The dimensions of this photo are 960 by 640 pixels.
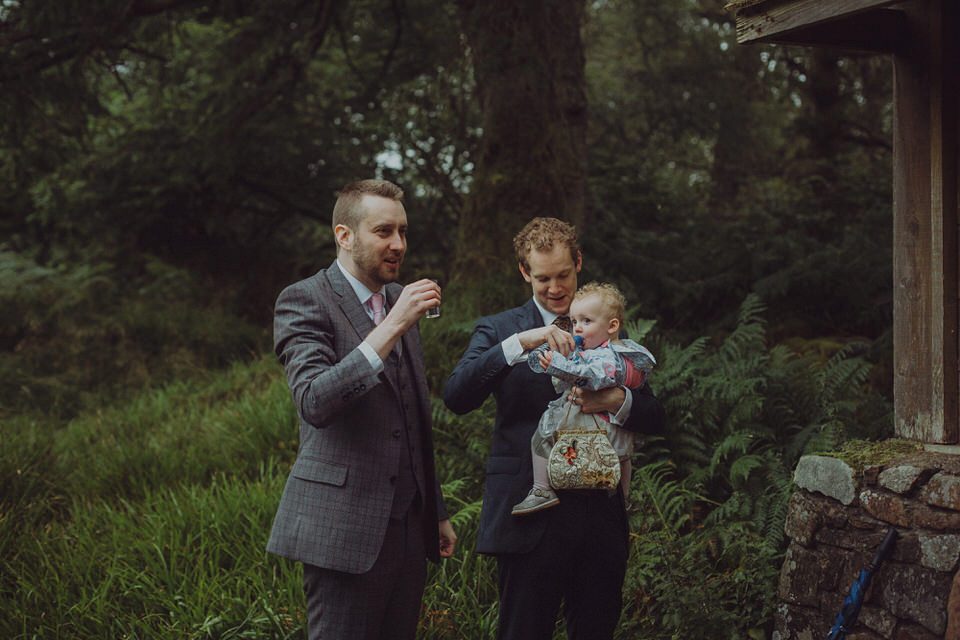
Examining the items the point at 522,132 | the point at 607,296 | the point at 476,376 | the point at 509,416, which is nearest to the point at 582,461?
the point at 509,416

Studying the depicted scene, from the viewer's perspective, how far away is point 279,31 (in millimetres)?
9133

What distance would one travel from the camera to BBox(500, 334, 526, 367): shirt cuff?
300 cm

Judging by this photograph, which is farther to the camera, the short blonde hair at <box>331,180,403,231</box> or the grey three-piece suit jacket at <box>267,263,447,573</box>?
the short blonde hair at <box>331,180,403,231</box>

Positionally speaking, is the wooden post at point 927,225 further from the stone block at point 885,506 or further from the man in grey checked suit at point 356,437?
the man in grey checked suit at point 356,437

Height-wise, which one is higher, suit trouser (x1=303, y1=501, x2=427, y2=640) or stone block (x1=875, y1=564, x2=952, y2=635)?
suit trouser (x1=303, y1=501, x2=427, y2=640)

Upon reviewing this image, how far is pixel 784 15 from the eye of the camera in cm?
358

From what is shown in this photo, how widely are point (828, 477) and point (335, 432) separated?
2.38 metres

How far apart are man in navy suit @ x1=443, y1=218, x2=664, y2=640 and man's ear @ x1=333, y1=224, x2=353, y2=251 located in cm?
63

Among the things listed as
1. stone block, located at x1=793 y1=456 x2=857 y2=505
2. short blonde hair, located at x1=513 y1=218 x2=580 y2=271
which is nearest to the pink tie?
short blonde hair, located at x1=513 y1=218 x2=580 y2=271

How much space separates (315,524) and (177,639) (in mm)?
1867

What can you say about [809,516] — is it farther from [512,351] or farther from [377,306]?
[377,306]

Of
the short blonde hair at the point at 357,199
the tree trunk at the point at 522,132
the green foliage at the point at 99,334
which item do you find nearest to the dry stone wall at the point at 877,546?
the short blonde hair at the point at 357,199

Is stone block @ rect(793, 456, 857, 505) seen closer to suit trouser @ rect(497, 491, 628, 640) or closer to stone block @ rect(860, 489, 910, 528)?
stone block @ rect(860, 489, 910, 528)

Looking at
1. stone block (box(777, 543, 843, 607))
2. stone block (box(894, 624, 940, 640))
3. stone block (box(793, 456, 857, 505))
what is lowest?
stone block (box(894, 624, 940, 640))
